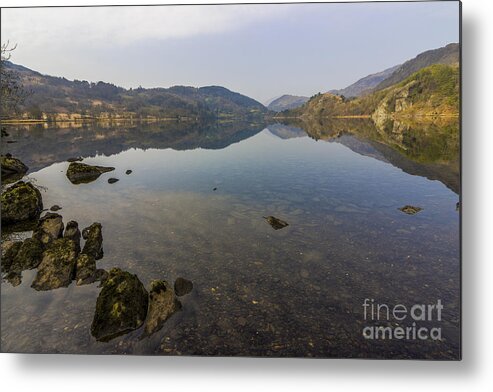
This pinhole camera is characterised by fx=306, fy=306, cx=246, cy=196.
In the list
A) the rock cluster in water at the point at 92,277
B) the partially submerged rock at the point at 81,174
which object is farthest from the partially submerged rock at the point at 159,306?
the partially submerged rock at the point at 81,174

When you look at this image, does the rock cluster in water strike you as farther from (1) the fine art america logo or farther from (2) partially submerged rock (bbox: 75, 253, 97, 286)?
(1) the fine art america logo

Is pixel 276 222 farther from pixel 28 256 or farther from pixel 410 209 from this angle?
pixel 28 256

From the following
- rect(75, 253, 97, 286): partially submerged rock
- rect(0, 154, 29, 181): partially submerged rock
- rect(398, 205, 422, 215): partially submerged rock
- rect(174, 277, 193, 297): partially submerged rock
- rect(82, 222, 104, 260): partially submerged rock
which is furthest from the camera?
rect(0, 154, 29, 181): partially submerged rock

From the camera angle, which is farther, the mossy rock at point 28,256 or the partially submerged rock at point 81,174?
the partially submerged rock at point 81,174

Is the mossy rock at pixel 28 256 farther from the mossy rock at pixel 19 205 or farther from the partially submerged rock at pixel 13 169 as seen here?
the partially submerged rock at pixel 13 169

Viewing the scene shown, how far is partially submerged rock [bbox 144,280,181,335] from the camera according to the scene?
9.12 meters

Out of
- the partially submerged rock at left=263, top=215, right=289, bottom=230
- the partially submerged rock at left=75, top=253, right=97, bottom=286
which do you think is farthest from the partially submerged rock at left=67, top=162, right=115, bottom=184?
the partially submerged rock at left=263, top=215, right=289, bottom=230

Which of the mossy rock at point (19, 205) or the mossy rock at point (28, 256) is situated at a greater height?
the mossy rock at point (19, 205)

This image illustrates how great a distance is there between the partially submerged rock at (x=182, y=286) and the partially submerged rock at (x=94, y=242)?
14.7 ft

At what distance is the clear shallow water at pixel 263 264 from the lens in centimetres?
855

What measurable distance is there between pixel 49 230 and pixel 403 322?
15897mm

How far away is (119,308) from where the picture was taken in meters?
9.14

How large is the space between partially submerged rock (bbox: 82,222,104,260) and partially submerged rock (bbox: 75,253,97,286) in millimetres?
981

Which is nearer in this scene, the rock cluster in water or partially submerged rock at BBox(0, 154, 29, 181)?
the rock cluster in water
